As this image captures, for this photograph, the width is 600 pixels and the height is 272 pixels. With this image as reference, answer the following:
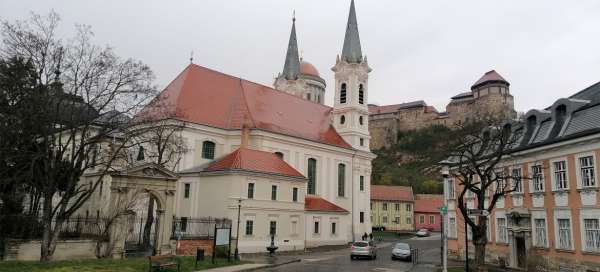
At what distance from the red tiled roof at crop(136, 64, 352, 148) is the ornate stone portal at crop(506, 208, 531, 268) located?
858 inches

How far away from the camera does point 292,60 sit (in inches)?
2468

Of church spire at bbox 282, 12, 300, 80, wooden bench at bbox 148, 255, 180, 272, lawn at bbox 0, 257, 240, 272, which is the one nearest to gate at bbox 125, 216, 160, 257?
lawn at bbox 0, 257, 240, 272

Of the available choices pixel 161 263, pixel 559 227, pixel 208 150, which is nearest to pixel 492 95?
pixel 208 150

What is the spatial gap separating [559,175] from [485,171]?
425 centimetres

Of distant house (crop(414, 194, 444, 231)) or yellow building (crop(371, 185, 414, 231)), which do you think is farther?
Result: distant house (crop(414, 194, 444, 231))

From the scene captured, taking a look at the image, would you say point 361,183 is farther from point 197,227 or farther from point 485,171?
point 485,171

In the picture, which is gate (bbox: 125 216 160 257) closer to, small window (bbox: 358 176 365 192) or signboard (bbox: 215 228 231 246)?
signboard (bbox: 215 228 231 246)

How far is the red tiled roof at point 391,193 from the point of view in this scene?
246 ft

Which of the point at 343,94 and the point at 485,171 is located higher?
the point at 343,94

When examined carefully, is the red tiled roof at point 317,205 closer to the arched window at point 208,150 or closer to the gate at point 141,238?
the arched window at point 208,150

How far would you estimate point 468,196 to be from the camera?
3102 cm

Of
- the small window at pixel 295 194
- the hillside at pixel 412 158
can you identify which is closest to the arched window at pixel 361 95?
the small window at pixel 295 194

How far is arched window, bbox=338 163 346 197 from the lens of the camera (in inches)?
1927

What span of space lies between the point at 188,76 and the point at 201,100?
245 cm
